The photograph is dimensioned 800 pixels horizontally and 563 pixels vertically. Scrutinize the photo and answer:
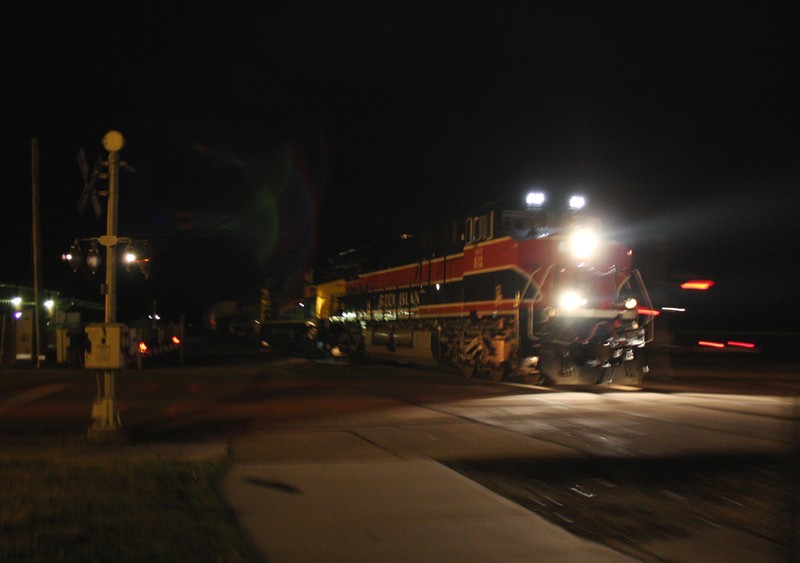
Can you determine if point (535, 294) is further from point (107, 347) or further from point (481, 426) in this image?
point (107, 347)

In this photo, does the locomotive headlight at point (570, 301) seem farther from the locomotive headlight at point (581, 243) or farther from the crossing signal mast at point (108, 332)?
the crossing signal mast at point (108, 332)

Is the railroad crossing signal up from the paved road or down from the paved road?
up

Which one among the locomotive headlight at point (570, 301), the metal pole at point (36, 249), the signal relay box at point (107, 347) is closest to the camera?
the signal relay box at point (107, 347)

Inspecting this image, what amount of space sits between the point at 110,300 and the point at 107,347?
0.82 metres

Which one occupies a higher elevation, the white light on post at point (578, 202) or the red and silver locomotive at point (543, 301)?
the white light on post at point (578, 202)

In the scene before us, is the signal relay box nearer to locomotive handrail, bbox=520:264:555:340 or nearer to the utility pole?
the utility pole

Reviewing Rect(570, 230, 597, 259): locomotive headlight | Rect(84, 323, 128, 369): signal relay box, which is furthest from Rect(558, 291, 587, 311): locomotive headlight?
Rect(84, 323, 128, 369): signal relay box

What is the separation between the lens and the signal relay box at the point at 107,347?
10195mm

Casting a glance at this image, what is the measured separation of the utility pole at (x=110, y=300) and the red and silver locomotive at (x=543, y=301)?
9761mm

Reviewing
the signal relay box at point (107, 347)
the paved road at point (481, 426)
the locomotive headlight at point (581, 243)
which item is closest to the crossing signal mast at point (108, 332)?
the signal relay box at point (107, 347)

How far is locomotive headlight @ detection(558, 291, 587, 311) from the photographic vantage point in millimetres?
17062

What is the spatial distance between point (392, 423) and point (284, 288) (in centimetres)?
2912

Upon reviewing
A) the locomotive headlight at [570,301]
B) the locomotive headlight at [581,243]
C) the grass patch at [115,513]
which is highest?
the locomotive headlight at [581,243]

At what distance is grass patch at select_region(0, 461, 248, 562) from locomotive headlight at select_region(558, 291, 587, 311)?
35.0ft
